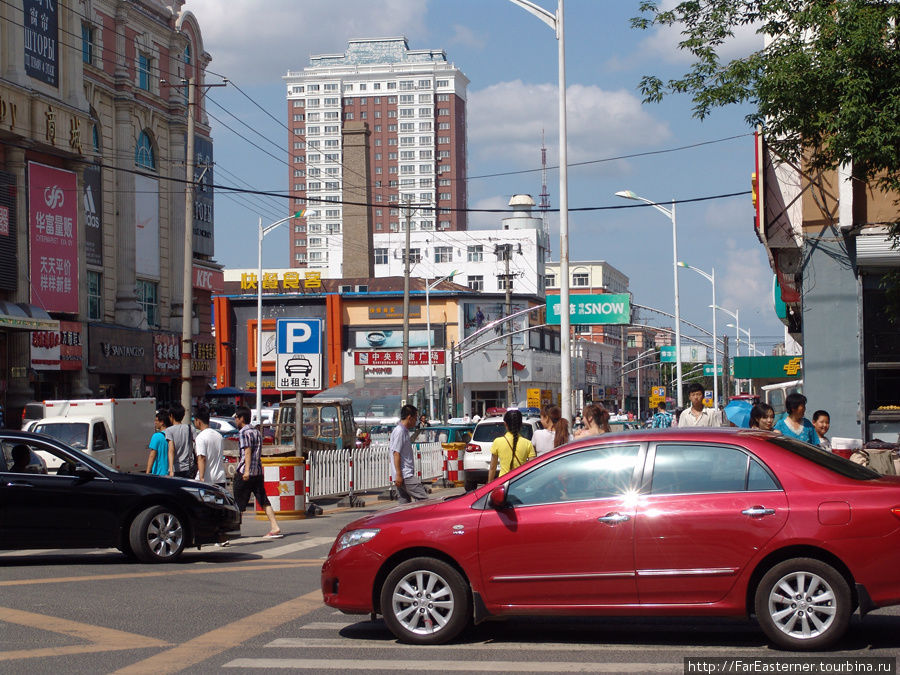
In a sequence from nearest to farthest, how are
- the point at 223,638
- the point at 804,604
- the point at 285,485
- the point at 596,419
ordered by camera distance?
the point at 804,604
the point at 223,638
the point at 596,419
the point at 285,485

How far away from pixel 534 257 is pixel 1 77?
75.6 meters

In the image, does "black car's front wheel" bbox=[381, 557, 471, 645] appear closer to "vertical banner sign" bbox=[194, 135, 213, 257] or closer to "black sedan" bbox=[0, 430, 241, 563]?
"black sedan" bbox=[0, 430, 241, 563]

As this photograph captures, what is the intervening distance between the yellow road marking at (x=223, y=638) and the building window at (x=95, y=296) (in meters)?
36.1

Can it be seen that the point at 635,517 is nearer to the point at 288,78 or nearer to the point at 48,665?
the point at 48,665

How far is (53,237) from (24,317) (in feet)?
17.8

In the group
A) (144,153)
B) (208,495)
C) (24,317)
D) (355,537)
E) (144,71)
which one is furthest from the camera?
(144,71)

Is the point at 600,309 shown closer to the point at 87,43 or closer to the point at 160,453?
the point at 87,43

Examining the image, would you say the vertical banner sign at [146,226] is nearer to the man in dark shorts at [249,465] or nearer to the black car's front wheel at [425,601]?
the man in dark shorts at [249,465]

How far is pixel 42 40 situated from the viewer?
1506 inches

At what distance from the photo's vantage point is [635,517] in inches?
295

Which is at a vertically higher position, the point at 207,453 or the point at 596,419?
the point at 596,419

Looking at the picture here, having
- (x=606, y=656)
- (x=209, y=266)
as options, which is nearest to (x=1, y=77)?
(x=209, y=266)

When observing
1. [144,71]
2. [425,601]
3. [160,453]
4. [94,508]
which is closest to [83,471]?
[94,508]

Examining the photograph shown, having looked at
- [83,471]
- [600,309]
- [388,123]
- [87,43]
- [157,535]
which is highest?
[388,123]
